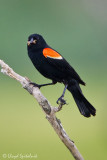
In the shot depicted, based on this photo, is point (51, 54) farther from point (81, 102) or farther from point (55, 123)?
point (55, 123)

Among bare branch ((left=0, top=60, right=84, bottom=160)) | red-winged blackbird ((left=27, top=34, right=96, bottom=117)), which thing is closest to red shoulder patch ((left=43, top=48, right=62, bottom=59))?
red-winged blackbird ((left=27, top=34, right=96, bottom=117))

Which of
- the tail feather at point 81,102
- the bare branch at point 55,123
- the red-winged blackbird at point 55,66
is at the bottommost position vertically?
the bare branch at point 55,123

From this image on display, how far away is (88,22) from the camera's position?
43.1ft

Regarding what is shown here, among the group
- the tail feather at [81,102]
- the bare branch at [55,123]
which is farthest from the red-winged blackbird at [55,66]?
the bare branch at [55,123]

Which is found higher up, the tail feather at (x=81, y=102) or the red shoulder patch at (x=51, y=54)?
the red shoulder patch at (x=51, y=54)

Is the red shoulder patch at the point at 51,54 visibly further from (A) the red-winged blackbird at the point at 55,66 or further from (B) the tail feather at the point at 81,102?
(B) the tail feather at the point at 81,102

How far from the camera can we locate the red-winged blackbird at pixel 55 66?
16.4 feet

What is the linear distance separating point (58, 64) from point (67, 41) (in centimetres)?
649

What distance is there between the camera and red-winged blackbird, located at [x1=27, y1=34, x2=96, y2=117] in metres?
4.98

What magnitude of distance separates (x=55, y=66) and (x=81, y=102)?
488 mm

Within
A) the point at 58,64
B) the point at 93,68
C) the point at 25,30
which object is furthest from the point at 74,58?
the point at 58,64

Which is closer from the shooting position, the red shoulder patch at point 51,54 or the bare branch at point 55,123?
the bare branch at point 55,123

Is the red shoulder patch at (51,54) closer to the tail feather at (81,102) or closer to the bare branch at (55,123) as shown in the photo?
the tail feather at (81,102)

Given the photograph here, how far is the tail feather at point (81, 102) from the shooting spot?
497 centimetres
